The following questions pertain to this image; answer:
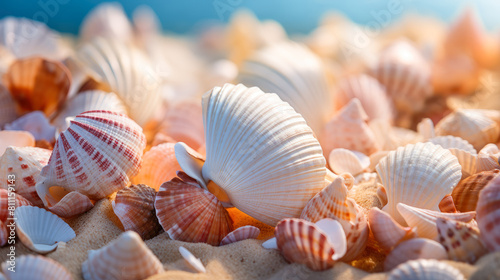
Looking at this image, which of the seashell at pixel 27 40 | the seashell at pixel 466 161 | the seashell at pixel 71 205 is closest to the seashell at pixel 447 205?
the seashell at pixel 466 161

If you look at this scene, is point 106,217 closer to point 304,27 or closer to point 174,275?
point 174,275

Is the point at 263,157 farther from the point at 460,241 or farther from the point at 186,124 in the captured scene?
the point at 186,124

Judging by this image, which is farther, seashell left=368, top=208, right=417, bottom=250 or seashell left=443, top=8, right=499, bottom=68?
seashell left=443, top=8, right=499, bottom=68

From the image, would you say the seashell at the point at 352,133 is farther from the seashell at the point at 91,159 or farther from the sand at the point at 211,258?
the seashell at the point at 91,159

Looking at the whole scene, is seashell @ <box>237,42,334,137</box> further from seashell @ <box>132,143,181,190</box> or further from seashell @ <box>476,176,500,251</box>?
seashell @ <box>476,176,500,251</box>

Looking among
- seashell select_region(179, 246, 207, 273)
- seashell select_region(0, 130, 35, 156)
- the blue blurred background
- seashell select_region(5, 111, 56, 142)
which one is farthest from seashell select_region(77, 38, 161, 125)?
the blue blurred background

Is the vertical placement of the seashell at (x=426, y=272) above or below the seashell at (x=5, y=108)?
below

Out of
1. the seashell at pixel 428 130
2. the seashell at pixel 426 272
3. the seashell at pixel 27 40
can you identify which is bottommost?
the seashell at pixel 426 272
